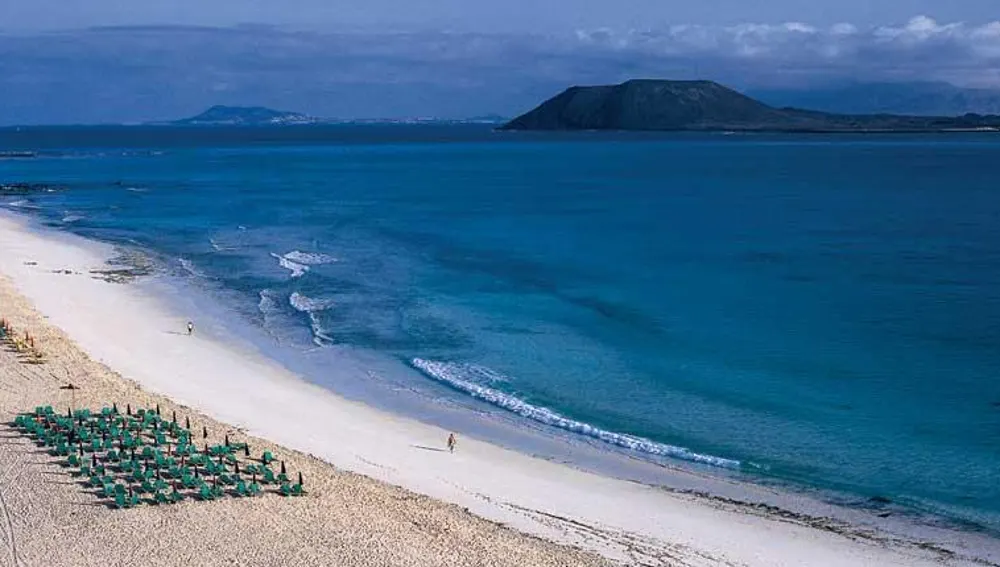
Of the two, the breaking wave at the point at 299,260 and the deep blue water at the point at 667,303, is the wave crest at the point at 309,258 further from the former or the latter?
the deep blue water at the point at 667,303

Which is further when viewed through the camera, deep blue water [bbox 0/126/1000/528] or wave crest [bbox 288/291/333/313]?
wave crest [bbox 288/291/333/313]

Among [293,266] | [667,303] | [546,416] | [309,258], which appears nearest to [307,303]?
[293,266]

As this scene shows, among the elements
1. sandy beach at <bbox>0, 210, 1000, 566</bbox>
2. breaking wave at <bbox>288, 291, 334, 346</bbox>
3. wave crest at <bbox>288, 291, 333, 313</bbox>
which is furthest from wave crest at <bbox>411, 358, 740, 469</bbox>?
wave crest at <bbox>288, 291, 333, 313</bbox>

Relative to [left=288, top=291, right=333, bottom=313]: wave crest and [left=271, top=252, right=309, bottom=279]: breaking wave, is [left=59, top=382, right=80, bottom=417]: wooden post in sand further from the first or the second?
[left=271, top=252, right=309, bottom=279]: breaking wave

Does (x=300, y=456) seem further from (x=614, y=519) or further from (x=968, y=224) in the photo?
(x=968, y=224)

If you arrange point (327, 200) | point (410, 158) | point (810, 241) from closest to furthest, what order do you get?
point (810, 241) < point (327, 200) < point (410, 158)

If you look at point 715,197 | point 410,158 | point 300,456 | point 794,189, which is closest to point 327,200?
point 715,197
